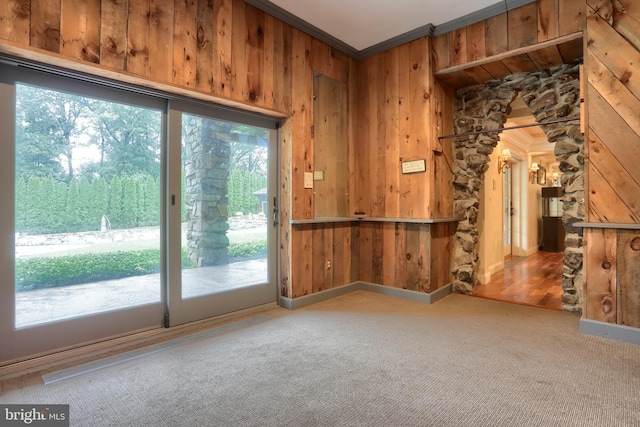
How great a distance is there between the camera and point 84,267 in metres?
2.44

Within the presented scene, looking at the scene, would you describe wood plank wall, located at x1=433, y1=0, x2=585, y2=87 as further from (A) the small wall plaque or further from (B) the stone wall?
(B) the stone wall

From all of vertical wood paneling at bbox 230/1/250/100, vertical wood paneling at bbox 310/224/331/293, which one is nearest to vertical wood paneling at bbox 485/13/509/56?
A: vertical wood paneling at bbox 230/1/250/100

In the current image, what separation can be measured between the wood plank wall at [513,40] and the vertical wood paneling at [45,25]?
332 cm

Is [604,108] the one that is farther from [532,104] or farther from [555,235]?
[555,235]

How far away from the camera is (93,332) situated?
2410mm

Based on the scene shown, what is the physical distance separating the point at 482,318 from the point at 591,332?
798 millimetres

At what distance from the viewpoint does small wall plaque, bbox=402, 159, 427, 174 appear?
372 cm

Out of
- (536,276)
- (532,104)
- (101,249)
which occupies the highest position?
(532,104)

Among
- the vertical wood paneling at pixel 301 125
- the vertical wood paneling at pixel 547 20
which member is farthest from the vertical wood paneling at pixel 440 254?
the vertical wood paneling at pixel 547 20

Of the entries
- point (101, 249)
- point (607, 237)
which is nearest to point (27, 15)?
point (101, 249)

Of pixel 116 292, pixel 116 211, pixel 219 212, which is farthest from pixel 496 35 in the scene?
pixel 116 292

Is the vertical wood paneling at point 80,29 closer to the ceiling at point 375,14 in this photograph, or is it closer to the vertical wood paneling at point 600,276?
the ceiling at point 375,14

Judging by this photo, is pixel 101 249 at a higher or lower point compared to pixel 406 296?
higher

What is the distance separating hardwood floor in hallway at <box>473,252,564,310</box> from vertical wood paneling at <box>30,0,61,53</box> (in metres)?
4.49
